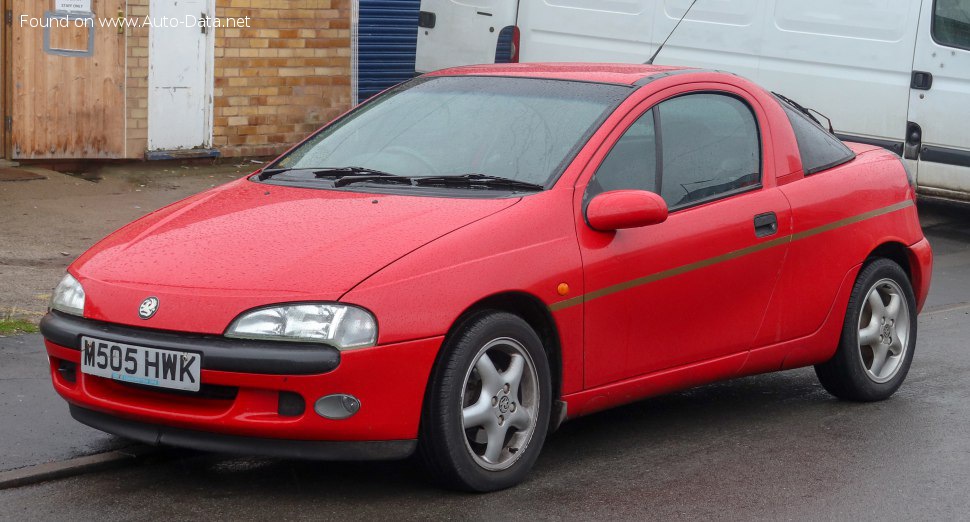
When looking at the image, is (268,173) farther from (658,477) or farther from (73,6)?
(73,6)

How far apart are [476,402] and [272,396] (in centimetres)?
72

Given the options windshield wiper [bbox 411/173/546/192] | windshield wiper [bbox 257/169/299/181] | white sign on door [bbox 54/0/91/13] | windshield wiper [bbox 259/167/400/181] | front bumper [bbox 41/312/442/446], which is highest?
white sign on door [bbox 54/0/91/13]

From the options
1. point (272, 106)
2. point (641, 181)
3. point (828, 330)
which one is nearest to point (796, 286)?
point (828, 330)

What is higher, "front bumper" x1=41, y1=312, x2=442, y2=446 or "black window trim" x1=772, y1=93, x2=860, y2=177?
"black window trim" x1=772, y1=93, x2=860, y2=177

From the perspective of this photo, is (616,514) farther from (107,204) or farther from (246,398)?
(107,204)

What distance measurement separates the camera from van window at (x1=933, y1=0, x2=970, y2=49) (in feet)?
38.3

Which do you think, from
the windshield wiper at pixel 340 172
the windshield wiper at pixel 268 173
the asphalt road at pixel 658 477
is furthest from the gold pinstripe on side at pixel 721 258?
the windshield wiper at pixel 268 173

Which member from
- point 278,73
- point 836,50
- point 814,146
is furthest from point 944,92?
point 278,73

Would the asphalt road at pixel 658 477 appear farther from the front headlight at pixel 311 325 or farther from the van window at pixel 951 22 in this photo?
the van window at pixel 951 22

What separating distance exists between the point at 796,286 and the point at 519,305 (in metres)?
1.57

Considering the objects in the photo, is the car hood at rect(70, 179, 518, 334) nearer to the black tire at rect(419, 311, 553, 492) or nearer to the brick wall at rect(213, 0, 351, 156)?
the black tire at rect(419, 311, 553, 492)

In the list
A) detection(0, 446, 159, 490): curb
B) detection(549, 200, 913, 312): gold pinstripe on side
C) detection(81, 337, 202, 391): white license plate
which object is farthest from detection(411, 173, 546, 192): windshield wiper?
detection(0, 446, 159, 490): curb

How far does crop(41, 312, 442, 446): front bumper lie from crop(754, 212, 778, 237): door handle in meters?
1.78

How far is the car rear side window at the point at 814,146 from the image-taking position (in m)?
6.48
